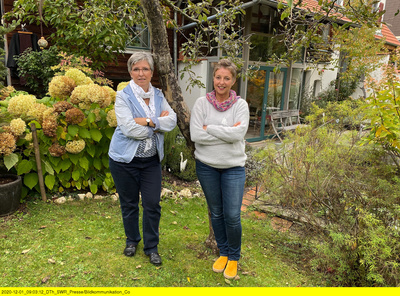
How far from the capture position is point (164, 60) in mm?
2875

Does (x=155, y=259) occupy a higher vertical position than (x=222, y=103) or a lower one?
lower

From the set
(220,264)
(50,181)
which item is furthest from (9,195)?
(220,264)

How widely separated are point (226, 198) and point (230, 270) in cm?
72

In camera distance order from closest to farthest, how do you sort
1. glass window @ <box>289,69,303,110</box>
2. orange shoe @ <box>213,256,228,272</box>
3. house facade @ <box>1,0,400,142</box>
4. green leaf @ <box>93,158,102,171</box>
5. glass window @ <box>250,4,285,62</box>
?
1. orange shoe @ <box>213,256,228,272</box>
2. green leaf @ <box>93,158,102,171</box>
3. house facade @ <box>1,0,400,142</box>
4. glass window @ <box>250,4,285,62</box>
5. glass window @ <box>289,69,303,110</box>

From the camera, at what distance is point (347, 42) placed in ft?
33.9

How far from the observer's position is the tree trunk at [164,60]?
107 inches

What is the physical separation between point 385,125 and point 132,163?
2446 mm

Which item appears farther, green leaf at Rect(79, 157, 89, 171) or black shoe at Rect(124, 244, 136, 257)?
green leaf at Rect(79, 157, 89, 171)

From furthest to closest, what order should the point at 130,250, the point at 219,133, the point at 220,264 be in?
1. the point at 130,250
2. the point at 220,264
3. the point at 219,133

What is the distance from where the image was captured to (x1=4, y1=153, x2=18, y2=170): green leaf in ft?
12.1

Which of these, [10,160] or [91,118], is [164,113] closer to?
[91,118]

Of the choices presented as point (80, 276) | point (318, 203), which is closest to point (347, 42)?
point (318, 203)

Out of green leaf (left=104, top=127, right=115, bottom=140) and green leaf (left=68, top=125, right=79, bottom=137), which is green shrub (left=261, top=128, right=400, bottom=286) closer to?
green leaf (left=104, top=127, right=115, bottom=140)

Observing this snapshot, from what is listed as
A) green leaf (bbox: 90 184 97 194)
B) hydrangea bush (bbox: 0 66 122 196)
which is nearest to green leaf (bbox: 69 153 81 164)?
hydrangea bush (bbox: 0 66 122 196)
